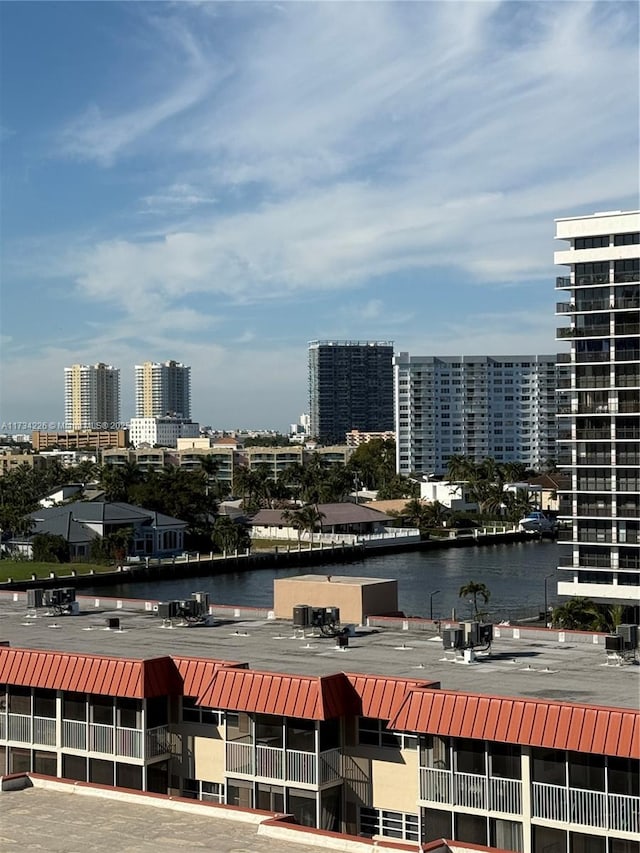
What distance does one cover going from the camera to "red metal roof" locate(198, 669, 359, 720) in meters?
25.7

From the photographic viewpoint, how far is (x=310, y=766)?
26.0m

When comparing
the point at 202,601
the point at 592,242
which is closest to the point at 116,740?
the point at 202,601

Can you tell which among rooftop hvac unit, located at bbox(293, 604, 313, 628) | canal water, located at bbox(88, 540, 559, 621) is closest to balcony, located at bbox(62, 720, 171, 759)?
rooftop hvac unit, located at bbox(293, 604, 313, 628)

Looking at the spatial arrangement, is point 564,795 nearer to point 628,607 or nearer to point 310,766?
point 310,766

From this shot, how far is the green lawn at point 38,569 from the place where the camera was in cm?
10331

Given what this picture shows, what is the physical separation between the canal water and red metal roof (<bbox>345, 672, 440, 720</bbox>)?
4712 cm

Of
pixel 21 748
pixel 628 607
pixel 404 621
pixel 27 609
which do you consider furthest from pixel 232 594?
pixel 21 748

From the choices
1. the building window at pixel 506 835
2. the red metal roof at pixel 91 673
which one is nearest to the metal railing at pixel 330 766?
the building window at pixel 506 835

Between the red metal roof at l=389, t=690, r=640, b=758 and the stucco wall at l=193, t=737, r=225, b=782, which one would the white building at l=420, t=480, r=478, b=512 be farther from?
the red metal roof at l=389, t=690, r=640, b=758

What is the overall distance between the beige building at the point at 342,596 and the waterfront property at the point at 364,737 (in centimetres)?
553

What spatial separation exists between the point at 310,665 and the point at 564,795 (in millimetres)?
8990

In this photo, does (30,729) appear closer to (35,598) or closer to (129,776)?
(129,776)

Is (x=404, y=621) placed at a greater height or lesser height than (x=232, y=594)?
greater

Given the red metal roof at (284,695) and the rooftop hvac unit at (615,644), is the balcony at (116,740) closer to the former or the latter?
the red metal roof at (284,695)
